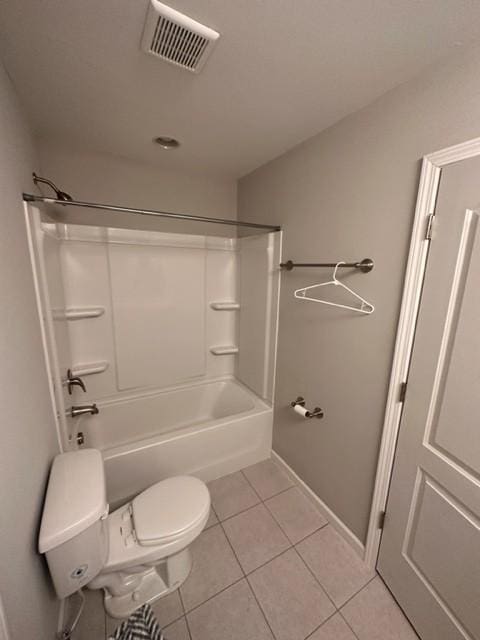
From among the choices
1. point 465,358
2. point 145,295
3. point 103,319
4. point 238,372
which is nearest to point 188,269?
point 145,295

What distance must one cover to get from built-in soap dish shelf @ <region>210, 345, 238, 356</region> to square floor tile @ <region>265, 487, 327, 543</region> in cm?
123

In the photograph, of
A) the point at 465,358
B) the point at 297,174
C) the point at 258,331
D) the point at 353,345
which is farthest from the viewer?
the point at 258,331

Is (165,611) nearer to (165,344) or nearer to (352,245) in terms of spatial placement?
(165,344)

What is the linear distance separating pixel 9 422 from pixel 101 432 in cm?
155

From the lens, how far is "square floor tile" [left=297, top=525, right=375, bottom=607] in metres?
1.29

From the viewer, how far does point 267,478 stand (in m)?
1.97

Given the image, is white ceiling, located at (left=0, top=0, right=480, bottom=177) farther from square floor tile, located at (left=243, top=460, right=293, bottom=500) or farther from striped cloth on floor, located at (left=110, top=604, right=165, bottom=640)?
square floor tile, located at (left=243, top=460, right=293, bottom=500)

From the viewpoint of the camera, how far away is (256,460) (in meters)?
2.11

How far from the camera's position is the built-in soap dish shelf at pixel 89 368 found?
1969 mm

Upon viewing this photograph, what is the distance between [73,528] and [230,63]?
1776 mm

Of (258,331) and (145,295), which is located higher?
(145,295)

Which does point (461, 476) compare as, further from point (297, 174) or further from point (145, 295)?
point (145, 295)

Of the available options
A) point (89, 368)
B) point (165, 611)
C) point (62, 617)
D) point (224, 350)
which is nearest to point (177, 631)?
point (165, 611)

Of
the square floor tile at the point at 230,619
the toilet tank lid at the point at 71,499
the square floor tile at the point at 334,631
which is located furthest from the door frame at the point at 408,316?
the toilet tank lid at the point at 71,499
